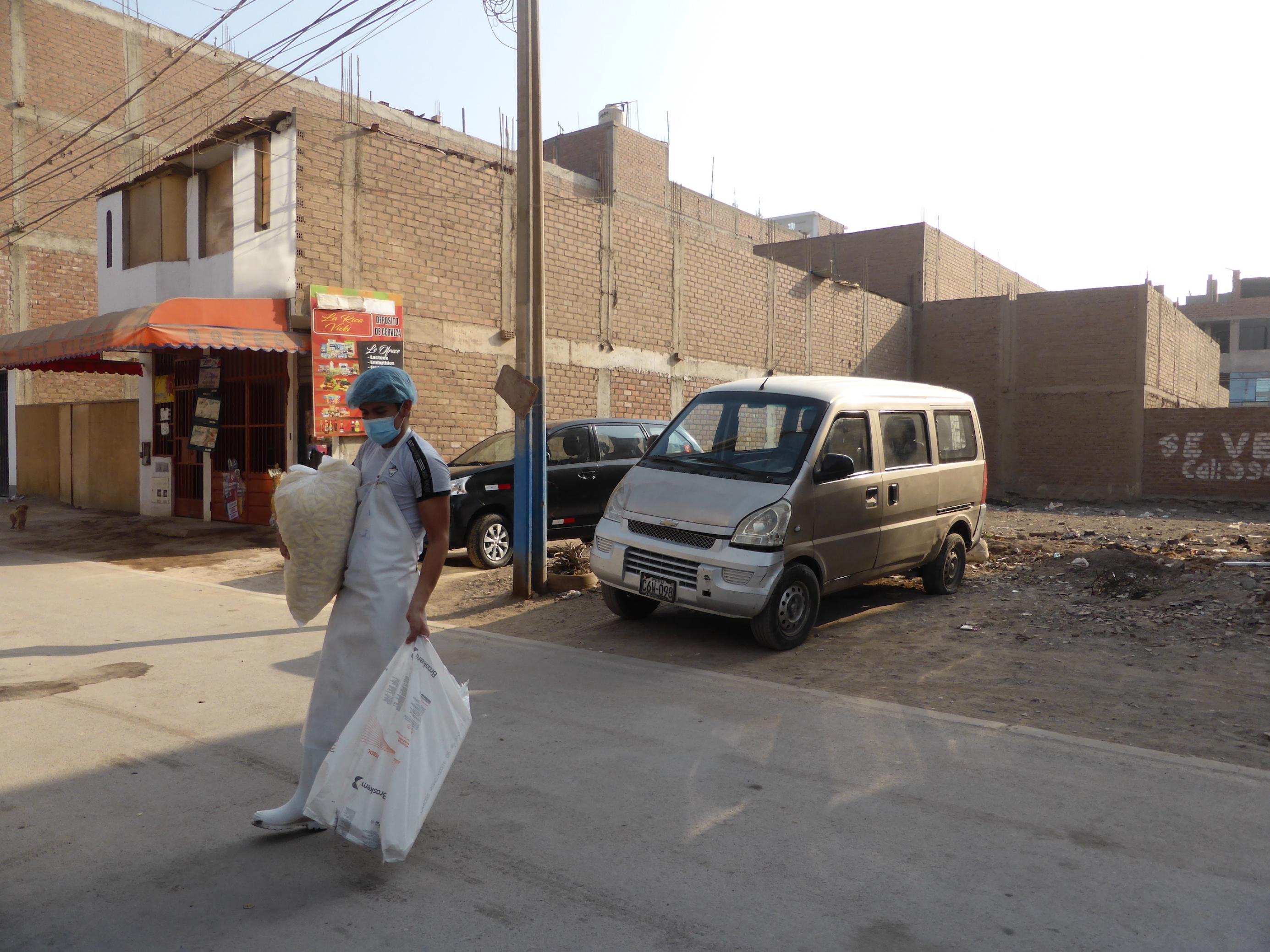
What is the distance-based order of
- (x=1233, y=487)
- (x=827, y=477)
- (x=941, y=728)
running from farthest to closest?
(x=1233, y=487) < (x=827, y=477) < (x=941, y=728)

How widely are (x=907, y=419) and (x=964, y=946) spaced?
597 centimetres

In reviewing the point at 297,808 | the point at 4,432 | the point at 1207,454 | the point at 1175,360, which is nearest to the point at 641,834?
the point at 297,808

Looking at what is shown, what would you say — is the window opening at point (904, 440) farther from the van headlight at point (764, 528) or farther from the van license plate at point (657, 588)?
the van license plate at point (657, 588)

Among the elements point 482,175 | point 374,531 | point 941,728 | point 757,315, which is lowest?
point 941,728

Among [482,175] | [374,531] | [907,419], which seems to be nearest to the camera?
[374,531]

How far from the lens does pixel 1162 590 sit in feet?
27.8

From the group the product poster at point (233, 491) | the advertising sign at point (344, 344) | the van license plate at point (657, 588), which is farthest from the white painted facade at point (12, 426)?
the van license plate at point (657, 588)

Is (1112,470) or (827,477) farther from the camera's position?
(1112,470)

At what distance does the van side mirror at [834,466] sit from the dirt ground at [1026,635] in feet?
4.29

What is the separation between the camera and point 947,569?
9.02 metres

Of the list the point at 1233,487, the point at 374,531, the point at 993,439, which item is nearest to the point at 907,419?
the point at 374,531

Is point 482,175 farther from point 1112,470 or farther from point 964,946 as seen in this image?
point 1112,470

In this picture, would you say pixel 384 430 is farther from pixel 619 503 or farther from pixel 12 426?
pixel 12 426

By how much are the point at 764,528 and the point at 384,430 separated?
3717 mm
